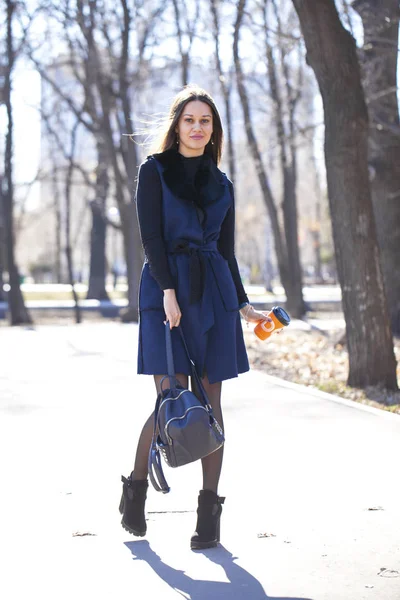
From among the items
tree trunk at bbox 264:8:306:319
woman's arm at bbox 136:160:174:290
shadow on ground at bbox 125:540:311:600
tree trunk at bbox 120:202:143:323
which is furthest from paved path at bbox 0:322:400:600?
tree trunk at bbox 264:8:306:319

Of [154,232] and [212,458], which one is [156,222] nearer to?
[154,232]

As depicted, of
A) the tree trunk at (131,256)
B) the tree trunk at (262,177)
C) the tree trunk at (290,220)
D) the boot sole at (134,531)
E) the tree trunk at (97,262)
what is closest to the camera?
the boot sole at (134,531)

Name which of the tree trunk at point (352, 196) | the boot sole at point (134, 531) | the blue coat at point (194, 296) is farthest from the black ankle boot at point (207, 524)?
the tree trunk at point (352, 196)

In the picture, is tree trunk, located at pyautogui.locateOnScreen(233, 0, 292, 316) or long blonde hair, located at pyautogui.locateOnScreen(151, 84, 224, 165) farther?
tree trunk, located at pyautogui.locateOnScreen(233, 0, 292, 316)

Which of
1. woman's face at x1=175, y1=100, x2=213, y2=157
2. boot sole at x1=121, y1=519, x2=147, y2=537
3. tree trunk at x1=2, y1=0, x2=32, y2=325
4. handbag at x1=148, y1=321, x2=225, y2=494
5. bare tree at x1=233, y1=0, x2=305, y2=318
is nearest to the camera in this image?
handbag at x1=148, y1=321, x2=225, y2=494

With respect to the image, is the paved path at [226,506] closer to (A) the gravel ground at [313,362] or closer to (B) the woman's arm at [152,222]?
(A) the gravel ground at [313,362]

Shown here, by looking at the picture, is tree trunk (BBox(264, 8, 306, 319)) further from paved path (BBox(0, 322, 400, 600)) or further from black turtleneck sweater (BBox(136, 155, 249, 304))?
black turtleneck sweater (BBox(136, 155, 249, 304))

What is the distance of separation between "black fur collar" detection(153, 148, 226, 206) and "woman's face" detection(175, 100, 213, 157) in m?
0.09

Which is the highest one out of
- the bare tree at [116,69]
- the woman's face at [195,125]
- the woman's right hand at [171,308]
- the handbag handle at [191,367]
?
the bare tree at [116,69]

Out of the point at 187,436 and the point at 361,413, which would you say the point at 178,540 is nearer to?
the point at 187,436

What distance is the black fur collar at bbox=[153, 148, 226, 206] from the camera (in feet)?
15.5

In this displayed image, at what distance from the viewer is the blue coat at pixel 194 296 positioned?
183 inches

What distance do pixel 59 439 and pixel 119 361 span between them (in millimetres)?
5645

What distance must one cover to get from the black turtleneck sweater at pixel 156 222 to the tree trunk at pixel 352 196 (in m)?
5.54
